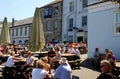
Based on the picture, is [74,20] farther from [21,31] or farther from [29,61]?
[29,61]

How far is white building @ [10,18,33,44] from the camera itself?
5983 cm

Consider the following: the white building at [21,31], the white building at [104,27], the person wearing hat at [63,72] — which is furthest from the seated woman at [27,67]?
the white building at [21,31]

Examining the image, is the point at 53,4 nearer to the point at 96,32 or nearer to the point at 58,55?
the point at 96,32

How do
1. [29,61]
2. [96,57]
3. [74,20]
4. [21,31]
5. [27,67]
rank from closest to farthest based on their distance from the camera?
1. [29,61]
2. [27,67]
3. [96,57]
4. [74,20]
5. [21,31]

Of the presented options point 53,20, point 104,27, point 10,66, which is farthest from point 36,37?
point 53,20

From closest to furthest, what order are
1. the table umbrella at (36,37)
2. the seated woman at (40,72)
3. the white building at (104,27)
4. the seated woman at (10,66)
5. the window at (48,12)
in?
the seated woman at (40,72) < the seated woman at (10,66) < the table umbrella at (36,37) < the white building at (104,27) < the window at (48,12)

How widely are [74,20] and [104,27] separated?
2024 cm

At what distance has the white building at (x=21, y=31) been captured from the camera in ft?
196

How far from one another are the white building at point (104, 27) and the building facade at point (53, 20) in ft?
73.1

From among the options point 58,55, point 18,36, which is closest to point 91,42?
point 58,55

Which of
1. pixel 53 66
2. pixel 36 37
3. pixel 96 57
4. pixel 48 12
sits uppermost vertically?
pixel 48 12

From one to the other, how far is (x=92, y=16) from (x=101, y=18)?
48.8 inches

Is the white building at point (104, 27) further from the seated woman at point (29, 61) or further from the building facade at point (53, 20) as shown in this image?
the building facade at point (53, 20)

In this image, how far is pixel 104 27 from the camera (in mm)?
21672
